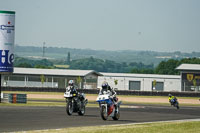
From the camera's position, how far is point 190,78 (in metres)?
107

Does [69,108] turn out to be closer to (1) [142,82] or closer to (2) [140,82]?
(1) [142,82]

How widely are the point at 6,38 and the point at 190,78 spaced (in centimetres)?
7155

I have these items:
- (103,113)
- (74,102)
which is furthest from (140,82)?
(103,113)

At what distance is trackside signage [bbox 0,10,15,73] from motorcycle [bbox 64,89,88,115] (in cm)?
1361

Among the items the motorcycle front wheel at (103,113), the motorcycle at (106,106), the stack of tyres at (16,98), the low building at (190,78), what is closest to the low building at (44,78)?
the low building at (190,78)

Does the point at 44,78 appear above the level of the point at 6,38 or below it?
below

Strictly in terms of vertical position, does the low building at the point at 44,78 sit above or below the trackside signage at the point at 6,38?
below

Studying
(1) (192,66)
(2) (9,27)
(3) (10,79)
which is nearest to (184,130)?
(2) (9,27)

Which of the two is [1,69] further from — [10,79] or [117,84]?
[117,84]

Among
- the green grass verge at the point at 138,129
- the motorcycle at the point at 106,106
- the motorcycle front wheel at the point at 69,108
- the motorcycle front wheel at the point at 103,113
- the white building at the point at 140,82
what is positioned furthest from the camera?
the white building at the point at 140,82

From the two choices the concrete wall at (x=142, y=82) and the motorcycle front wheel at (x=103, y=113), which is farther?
the concrete wall at (x=142, y=82)

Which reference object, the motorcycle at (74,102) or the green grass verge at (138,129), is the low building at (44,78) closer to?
the motorcycle at (74,102)

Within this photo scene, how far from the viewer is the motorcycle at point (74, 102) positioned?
28.0 m

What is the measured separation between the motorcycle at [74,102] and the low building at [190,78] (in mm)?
75007
